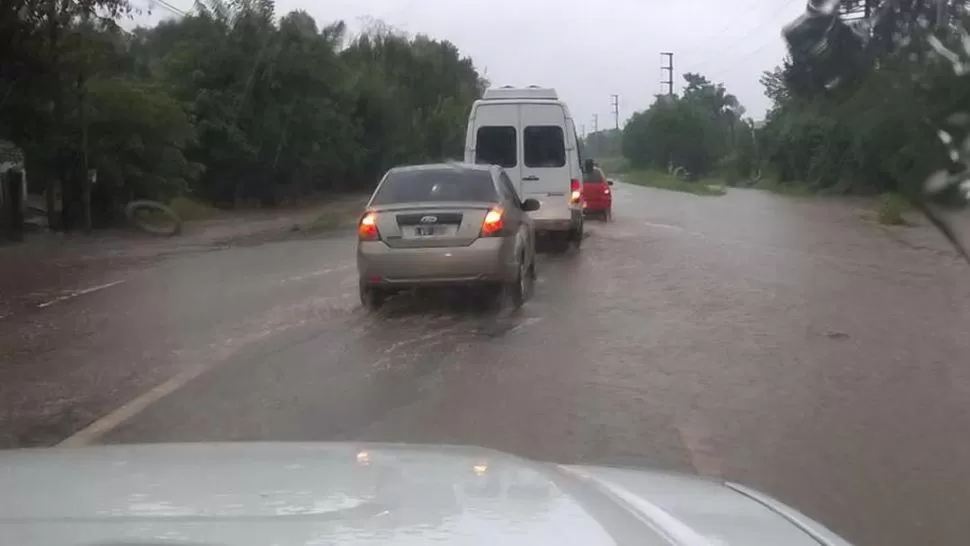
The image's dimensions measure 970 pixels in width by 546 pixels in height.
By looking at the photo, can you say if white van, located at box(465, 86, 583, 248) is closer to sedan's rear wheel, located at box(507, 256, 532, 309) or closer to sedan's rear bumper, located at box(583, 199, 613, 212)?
sedan's rear wheel, located at box(507, 256, 532, 309)

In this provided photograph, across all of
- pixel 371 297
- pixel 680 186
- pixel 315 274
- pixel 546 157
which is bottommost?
pixel 680 186

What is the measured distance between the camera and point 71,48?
81.1 ft

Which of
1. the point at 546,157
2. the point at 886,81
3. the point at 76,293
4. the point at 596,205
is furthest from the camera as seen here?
the point at 596,205

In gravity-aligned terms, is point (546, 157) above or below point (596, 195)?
above

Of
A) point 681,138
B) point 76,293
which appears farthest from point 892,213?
point 681,138

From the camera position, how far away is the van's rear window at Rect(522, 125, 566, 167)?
68.6 feet

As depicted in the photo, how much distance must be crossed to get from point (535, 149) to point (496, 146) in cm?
66

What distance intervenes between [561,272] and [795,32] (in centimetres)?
627

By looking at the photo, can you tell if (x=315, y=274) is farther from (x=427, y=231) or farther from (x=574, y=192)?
(x=427, y=231)

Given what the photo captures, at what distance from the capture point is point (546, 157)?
68.8 feet

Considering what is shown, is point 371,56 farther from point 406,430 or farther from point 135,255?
point 406,430

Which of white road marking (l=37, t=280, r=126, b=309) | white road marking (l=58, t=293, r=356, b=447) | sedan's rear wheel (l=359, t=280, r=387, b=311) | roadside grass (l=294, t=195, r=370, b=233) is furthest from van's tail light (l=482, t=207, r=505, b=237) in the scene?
roadside grass (l=294, t=195, r=370, b=233)

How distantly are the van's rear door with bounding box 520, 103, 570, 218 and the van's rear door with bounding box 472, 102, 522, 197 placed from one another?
12cm

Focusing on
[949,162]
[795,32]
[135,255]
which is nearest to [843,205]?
[795,32]
